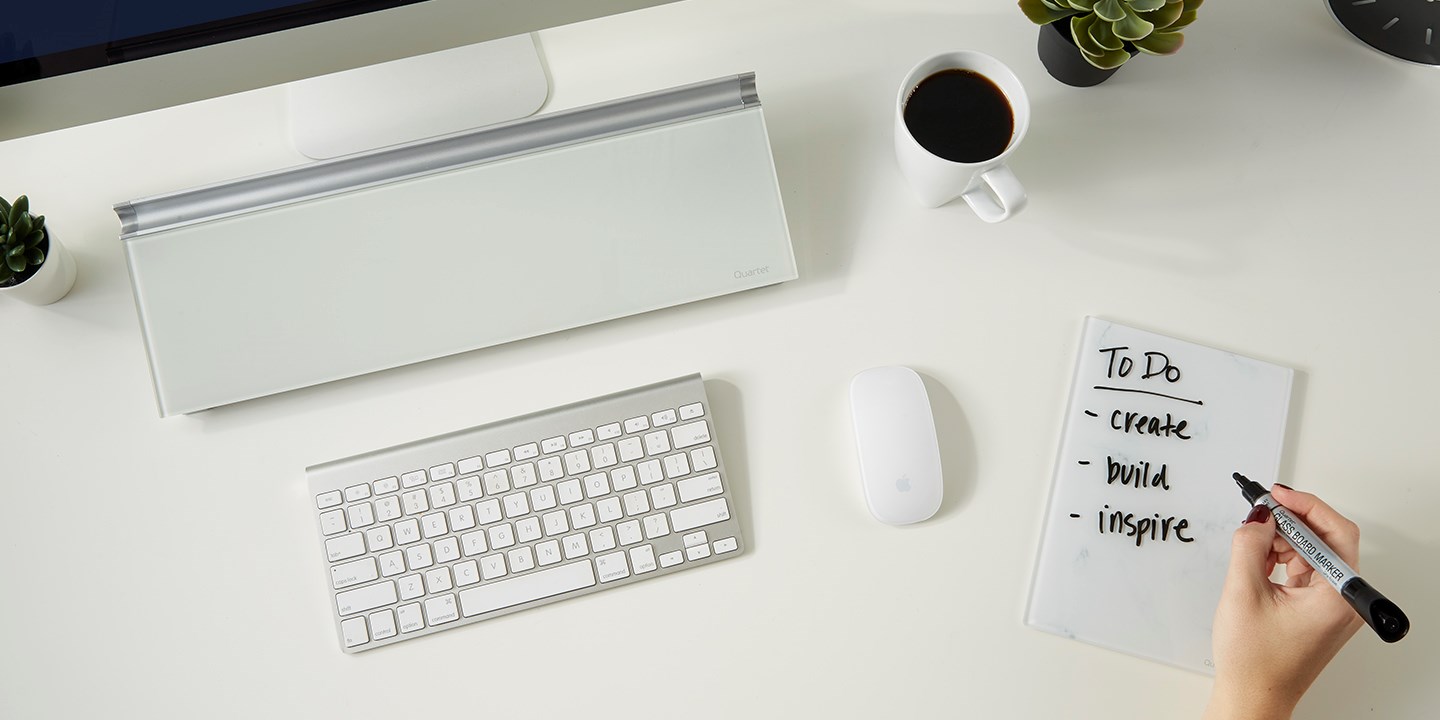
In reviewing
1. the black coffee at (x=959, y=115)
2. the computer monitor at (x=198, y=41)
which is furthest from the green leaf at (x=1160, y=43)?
the computer monitor at (x=198, y=41)

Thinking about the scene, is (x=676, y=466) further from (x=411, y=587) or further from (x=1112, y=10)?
(x=1112, y=10)

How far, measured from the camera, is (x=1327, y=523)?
0.65m

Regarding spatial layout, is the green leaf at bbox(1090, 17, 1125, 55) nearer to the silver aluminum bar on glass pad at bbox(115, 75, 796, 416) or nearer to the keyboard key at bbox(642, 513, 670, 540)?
the silver aluminum bar on glass pad at bbox(115, 75, 796, 416)

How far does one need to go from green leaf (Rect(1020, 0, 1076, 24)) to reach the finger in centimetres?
38

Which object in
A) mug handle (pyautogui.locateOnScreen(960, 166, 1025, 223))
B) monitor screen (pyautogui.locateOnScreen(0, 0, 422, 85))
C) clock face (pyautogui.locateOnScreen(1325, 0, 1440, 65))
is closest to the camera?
monitor screen (pyautogui.locateOnScreen(0, 0, 422, 85))

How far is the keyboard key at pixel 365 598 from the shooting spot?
26.7 inches

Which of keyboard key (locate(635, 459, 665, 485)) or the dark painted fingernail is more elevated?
keyboard key (locate(635, 459, 665, 485))

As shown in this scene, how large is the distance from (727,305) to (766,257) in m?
0.05

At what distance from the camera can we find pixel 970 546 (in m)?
0.70

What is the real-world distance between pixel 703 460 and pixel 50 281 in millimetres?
508

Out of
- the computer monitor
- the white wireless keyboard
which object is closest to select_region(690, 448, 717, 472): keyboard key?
the white wireless keyboard

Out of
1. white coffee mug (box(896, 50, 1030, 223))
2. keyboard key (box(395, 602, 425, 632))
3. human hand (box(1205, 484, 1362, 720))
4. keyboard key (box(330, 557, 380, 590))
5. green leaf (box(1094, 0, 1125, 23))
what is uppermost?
green leaf (box(1094, 0, 1125, 23))

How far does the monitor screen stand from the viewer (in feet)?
1.83

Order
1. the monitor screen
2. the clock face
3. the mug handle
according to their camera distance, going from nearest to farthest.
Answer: the monitor screen
the mug handle
the clock face
